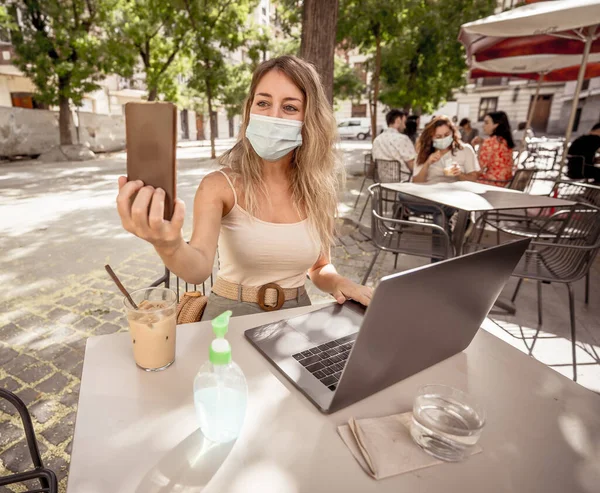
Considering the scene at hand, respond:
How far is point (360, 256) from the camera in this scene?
4.86m

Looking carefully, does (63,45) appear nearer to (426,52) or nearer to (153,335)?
(426,52)

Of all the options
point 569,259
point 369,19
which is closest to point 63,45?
point 369,19

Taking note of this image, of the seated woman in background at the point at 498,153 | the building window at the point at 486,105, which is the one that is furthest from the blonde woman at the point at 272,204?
the building window at the point at 486,105

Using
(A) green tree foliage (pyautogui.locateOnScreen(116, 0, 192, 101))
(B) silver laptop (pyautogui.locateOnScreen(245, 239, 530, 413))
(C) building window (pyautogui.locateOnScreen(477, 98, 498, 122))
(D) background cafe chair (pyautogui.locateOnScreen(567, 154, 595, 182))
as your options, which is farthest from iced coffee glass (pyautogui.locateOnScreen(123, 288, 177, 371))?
(C) building window (pyautogui.locateOnScreen(477, 98, 498, 122))

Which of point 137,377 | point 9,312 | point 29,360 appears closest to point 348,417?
point 137,377

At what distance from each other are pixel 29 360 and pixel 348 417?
2641 millimetres

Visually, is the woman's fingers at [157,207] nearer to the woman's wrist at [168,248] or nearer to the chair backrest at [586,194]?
the woman's wrist at [168,248]

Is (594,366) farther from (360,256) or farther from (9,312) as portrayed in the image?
(9,312)

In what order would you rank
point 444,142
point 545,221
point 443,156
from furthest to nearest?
point 443,156 → point 444,142 → point 545,221

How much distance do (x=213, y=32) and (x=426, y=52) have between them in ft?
25.0

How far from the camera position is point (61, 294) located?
359 cm

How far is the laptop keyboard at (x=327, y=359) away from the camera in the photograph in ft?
3.36

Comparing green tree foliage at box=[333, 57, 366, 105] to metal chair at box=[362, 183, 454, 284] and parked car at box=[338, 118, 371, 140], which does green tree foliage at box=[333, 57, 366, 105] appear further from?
parked car at box=[338, 118, 371, 140]

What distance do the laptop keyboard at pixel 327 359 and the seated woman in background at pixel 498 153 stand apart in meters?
4.77
